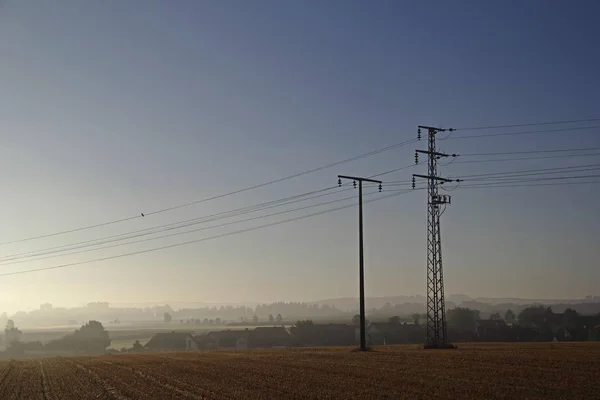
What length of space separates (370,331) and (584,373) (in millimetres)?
103271

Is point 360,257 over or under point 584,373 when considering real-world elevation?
over

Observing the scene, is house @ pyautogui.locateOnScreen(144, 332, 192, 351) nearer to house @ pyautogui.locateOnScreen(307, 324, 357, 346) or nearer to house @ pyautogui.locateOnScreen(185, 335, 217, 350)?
house @ pyautogui.locateOnScreen(185, 335, 217, 350)

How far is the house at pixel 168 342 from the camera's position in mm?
143250

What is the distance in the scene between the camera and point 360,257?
5603cm

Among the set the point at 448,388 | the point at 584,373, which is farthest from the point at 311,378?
the point at 584,373

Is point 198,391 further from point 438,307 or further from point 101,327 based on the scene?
point 101,327

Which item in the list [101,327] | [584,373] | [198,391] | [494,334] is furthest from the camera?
[101,327]

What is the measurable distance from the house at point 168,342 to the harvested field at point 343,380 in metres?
99.0

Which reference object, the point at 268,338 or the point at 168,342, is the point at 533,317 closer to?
the point at 268,338

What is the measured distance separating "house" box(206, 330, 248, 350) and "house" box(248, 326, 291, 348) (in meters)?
1.64

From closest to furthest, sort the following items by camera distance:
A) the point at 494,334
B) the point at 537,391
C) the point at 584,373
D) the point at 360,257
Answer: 1. the point at 537,391
2. the point at 584,373
3. the point at 360,257
4. the point at 494,334

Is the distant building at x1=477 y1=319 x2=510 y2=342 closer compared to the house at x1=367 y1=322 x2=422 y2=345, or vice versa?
the distant building at x1=477 y1=319 x2=510 y2=342

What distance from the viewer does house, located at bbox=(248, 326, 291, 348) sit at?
129625 millimetres

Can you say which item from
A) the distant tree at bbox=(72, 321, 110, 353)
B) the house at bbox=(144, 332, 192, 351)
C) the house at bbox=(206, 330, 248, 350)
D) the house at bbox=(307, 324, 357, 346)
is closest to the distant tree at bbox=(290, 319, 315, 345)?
the house at bbox=(307, 324, 357, 346)
